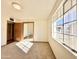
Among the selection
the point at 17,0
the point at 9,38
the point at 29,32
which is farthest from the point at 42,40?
the point at 17,0

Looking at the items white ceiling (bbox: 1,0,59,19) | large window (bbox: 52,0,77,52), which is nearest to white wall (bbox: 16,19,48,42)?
white ceiling (bbox: 1,0,59,19)

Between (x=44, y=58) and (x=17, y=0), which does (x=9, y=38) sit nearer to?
(x=17, y=0)

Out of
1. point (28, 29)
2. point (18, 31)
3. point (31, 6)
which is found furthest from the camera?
point (18, 31)

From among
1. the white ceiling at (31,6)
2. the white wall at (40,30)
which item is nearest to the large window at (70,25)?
the white ceiling at (31,6)

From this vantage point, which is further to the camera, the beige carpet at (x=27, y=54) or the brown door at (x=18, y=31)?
the brown door at (x=18, y=31)

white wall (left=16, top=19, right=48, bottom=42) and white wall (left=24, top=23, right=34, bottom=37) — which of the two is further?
white wall (left=24, top=23, right=34, bottom=37)

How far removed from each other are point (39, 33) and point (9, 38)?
3.00m

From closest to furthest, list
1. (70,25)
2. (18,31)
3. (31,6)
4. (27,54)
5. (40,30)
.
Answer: (70,25)
(27,54)
(31,6)
(40,30)
(18,31)

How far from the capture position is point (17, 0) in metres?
5.53

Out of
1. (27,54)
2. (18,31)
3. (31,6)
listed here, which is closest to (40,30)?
(18,31)

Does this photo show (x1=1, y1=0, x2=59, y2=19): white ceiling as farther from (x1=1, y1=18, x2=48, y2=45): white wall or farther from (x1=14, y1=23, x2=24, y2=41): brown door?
(x1=14, y1=23, x2=24, y2=41): brown door

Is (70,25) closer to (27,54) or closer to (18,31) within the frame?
(27,54)

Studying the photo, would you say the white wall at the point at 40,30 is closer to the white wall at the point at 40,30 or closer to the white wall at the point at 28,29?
the white wall at the point at 40,30

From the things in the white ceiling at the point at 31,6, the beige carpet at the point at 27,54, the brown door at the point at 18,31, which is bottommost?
the beige carpet at the point at 27,54
